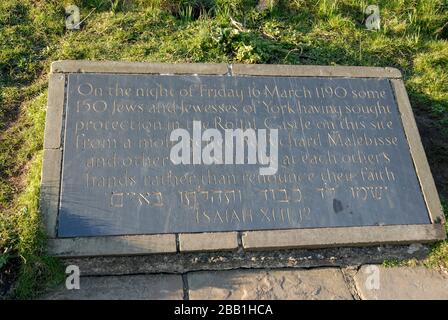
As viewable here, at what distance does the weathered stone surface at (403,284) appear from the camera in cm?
325

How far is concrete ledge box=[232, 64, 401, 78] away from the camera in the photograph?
402 cm

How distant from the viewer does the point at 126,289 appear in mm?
3053

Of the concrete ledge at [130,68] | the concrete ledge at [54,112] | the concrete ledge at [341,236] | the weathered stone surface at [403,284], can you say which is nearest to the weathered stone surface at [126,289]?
the concrete ledge at [341,236]

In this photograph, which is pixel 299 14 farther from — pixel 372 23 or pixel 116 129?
pixel 116 129

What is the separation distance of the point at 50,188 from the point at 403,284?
2456mm

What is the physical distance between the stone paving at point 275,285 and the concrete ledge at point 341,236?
17 cm

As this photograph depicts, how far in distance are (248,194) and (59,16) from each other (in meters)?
2.96

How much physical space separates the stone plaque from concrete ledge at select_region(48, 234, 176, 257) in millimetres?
46

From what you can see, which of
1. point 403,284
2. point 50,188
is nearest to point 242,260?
point 403,284

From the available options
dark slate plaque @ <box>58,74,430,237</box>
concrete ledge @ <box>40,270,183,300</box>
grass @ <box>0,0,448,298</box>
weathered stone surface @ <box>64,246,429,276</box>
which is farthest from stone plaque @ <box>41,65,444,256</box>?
grass @ <box>0,0,448,298</box>

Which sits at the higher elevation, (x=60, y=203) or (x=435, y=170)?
(x=60, y=203)

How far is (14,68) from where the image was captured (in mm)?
4469

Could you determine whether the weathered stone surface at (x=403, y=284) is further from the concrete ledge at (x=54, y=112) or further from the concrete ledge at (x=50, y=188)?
the concrete ledge at (x=54, y=112)
